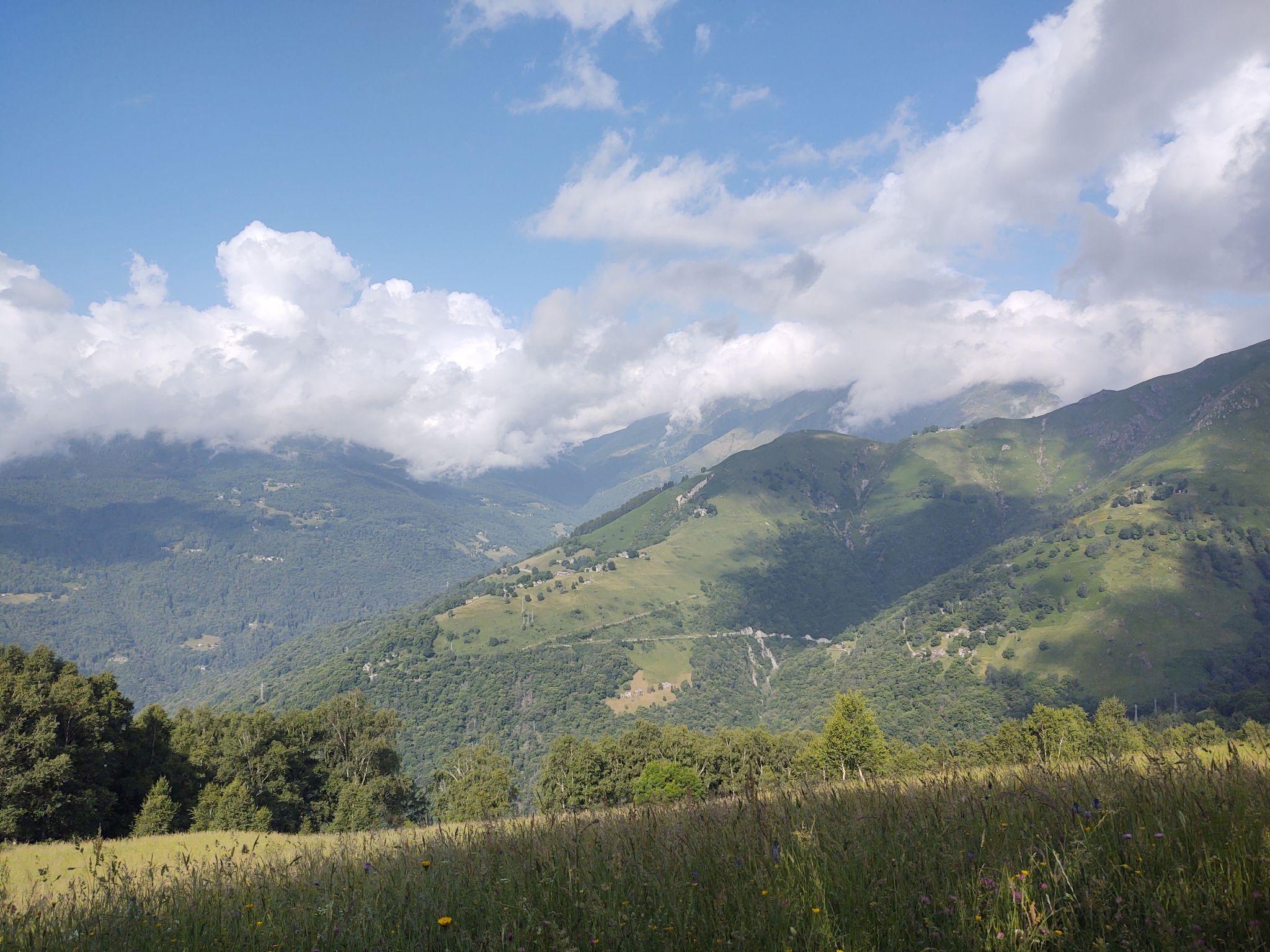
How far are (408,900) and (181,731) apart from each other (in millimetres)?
54344

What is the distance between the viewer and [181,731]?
46.8 metres

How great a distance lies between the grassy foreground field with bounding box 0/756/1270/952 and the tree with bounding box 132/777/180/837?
36177mm

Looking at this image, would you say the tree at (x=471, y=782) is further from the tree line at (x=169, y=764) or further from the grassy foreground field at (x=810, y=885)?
the grassy foreground field at (x=810, y=885)

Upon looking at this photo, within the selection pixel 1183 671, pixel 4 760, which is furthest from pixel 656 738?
pixel 1183 671

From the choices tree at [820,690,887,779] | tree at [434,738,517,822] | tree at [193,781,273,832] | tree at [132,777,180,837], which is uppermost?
tree at [132,777,180,837]

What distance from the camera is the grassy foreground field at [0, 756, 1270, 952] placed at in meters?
3.25

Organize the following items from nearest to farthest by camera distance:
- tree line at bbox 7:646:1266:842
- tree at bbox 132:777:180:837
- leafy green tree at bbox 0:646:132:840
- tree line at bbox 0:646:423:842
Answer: tree line at bbox 7:646:1266:842 → leafy green tree at bbox 0:646:132:840 → tree line at bbox 0:646:423:842 → tree at bbox 132:777:180:837

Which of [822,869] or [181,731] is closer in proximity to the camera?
[822,869]

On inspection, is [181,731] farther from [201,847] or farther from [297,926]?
[297,926]

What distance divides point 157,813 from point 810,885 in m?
42.7

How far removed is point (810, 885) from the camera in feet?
12.7

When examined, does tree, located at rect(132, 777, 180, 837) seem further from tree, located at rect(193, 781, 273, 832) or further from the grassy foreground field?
the grassy foreground field

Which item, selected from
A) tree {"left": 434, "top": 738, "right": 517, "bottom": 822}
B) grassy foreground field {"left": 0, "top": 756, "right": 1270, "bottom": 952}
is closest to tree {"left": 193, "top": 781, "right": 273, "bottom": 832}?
tree {"left": 434, "top": 738, "right": 517, "bottom": 822}

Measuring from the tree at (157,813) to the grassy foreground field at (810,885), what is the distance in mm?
36177
